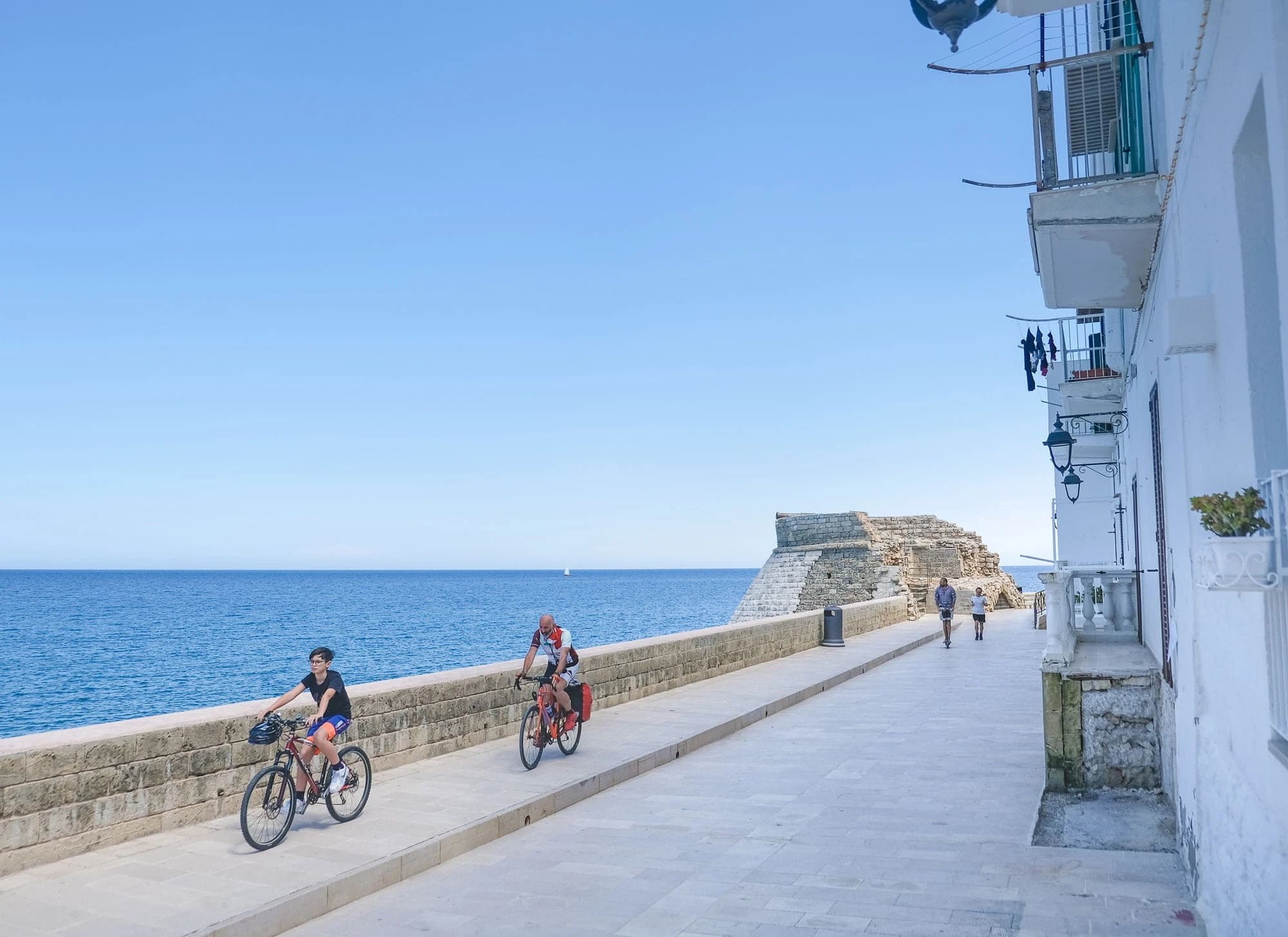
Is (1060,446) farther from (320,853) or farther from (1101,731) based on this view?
(320,853)

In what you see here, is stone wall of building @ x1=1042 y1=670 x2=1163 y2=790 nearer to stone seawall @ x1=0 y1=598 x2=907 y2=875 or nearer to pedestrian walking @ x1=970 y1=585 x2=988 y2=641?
stone seawall @ x1=0 y1=598 x2=907 y2=875

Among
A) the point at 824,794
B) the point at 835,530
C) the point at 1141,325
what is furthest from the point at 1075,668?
the point at 835,530

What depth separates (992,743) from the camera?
11828 mm

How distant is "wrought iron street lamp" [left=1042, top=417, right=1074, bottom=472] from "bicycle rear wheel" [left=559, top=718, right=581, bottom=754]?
7.74 metres

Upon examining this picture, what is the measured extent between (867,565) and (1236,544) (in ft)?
118

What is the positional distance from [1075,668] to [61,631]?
7242 centimetres

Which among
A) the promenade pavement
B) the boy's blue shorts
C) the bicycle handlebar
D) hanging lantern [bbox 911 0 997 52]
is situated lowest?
the promenade pavement

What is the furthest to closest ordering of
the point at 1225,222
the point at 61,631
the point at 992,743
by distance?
1. the point at 61,631
2. the point at 992,743
3. the point at 1225,222

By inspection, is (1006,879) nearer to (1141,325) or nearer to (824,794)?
(824,794)

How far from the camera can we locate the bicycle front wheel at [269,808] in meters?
6.59

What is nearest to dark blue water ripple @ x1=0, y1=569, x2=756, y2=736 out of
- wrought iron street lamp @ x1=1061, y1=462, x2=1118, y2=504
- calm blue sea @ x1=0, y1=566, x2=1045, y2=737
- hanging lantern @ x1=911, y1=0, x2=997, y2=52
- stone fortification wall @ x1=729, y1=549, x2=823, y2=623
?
calm blue sea @ x1=0, y1=566, x2=1045, y2=737

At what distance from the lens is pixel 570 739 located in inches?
408

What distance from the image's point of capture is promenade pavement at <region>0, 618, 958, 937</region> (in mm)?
5430

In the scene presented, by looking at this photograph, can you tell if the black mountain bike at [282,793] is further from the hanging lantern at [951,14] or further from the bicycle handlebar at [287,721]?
the hanging lantern at [951,14]
